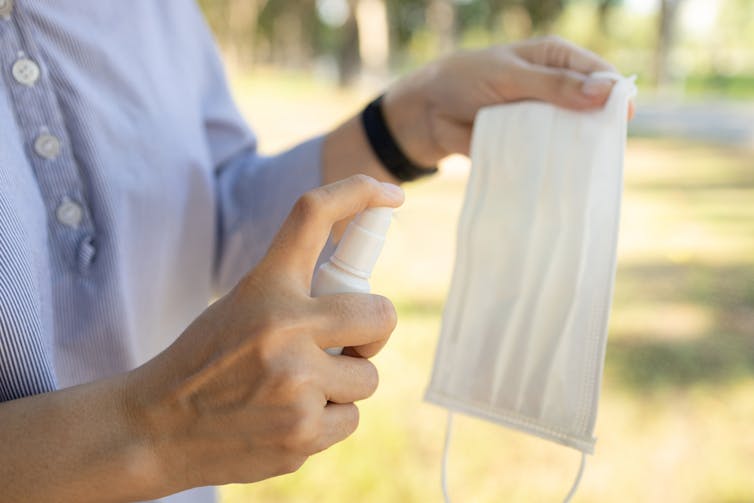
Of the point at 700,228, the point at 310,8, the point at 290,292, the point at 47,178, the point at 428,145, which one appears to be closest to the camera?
the point at 290,292

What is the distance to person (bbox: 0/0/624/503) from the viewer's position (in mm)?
593

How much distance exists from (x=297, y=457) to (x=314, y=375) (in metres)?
0.08

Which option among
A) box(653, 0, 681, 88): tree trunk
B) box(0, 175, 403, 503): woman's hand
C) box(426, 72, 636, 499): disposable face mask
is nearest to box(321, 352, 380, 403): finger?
box(0, 175, 403, 503): woman's hand

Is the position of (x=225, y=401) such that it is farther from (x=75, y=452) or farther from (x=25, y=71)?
(x=25, y=71)

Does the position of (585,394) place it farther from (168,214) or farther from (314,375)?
(168,214)

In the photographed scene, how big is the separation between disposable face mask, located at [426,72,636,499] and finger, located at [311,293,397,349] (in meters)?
0.41

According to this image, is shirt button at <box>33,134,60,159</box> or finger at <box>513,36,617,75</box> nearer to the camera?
shirt button at <box>33,134,60,159</box>

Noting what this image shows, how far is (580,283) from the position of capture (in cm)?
96

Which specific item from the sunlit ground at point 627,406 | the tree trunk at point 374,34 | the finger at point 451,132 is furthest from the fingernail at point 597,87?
the tree trunk at point 374,34

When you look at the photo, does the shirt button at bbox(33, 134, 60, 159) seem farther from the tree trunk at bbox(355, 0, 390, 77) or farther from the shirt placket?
the tree trunk at bbox(355, 0, 390, 77)

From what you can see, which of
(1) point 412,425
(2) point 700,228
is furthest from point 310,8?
(1) point 412,425

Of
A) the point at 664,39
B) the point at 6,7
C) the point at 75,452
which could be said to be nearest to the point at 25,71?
the point at 6,7

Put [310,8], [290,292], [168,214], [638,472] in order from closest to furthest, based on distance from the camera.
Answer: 1. [290,292]
2. [168,214]
3. [638,472]
4. [310,8]

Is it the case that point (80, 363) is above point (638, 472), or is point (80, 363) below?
above
